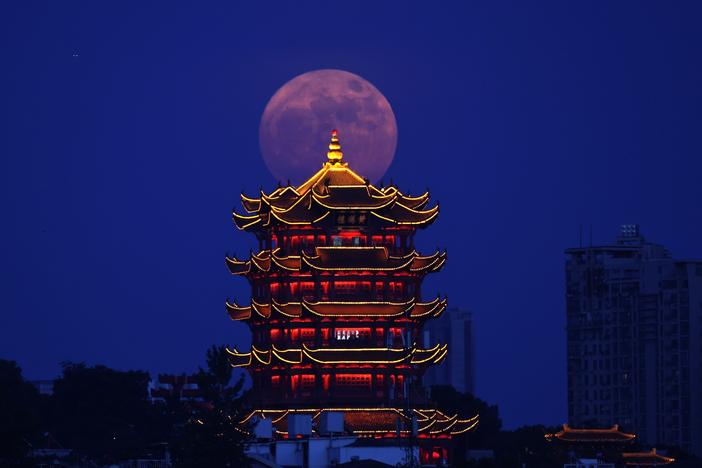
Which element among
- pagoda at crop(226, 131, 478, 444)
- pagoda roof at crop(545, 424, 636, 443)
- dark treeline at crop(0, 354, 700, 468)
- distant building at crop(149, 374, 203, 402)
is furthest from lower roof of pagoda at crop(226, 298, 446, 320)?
distant building at crop(149, 374, 203, 402)

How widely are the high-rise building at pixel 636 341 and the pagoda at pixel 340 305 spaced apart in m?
55.5

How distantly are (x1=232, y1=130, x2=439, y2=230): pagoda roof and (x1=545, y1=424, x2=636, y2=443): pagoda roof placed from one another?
56.5ft

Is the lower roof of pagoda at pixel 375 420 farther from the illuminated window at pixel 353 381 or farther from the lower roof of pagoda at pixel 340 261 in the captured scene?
the lower roof of pagoda at pixel 340 261

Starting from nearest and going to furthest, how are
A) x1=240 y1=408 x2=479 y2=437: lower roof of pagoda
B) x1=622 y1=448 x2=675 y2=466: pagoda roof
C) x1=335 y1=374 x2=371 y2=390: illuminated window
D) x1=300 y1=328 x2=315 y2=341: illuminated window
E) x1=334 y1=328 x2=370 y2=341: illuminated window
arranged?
1. x1=240 y1=408 x2=479 y2=437: lower roof of pagoda
2. x1=335 y1=374 x2=371 y2=390: illuminated window
3. x1=334 y1=328 x2=370 y2=341: illuminated window
4. x1=300 y1=328 x2=315 y2=341: illuminated window
5. x1=622 y1=448 x2=675 y2=466: pagoda roof

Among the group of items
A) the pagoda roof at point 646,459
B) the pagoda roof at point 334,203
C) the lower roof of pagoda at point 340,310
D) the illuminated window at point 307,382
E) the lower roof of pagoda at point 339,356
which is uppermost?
the pagoda roof at point 334,203

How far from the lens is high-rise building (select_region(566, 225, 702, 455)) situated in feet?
570

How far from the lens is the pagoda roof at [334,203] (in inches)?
4685

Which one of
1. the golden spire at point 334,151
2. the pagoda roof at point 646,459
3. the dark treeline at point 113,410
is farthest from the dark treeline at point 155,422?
the golden spire at point 334,151

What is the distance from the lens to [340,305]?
11738cm

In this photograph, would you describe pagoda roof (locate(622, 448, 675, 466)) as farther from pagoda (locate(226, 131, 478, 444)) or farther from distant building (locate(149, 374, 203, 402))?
distant building (locate(149, 374, 203, 402))

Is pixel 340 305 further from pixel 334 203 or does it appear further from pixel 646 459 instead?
pixel 646 459

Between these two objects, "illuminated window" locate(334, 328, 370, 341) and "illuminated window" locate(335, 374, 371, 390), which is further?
"illuminated window" locate(334, 328, 370, 341)

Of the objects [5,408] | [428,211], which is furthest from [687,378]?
[5,408]

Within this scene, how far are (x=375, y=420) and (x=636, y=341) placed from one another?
6950 cm
